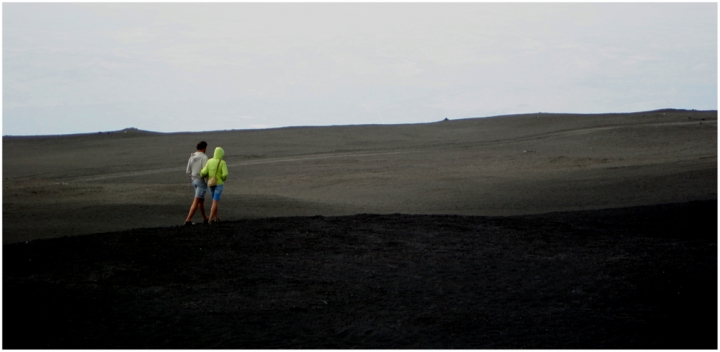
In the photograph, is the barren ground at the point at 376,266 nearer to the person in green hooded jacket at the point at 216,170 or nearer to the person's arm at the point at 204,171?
the person in green hooded jacket at the point at 216,170

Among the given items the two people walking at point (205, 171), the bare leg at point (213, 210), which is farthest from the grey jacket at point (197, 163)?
the bare leg at point (213, 210)

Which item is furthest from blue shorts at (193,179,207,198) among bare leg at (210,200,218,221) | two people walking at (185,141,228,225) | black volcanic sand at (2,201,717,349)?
black volcanic sand at (2,201,717,349)

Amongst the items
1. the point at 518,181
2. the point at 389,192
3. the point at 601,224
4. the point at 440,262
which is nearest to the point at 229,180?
the point at 389,192

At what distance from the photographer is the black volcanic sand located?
6906 millimetres

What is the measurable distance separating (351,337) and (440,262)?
138 inches

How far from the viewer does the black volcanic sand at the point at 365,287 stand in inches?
272

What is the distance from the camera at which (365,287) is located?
8.84 metres

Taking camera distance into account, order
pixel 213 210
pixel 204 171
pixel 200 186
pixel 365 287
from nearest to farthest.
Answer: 1. pixel 365 287
2. pixel 204 171
3. pixel 200 186
4. pixel 213 210

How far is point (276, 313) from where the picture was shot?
7.76 m

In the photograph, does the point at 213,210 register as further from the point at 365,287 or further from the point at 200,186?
the point at 365,287

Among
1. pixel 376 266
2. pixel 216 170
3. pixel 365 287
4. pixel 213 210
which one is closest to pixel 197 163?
pixel 216 170

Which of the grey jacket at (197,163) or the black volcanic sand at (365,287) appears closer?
the black volcanic sand at (365,287)

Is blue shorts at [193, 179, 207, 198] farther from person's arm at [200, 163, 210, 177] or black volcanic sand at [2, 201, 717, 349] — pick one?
black volcanic sand at [2, 201, 717, 349]

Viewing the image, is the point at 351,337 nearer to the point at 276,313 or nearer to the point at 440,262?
the point at 276,313
